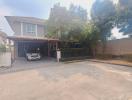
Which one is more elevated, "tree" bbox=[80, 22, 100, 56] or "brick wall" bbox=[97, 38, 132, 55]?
"tree" bbox=[80, 22, 100, 56]

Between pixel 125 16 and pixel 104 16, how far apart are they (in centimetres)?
214

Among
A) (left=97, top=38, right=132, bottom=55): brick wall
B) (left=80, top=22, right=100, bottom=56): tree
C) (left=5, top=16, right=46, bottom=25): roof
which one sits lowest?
(left=97, top=38, right=132, bottom=55): brick wall

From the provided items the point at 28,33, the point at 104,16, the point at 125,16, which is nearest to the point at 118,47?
the point at 125,16

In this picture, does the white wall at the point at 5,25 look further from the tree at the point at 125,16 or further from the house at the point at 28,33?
the tree at the point at 125,16

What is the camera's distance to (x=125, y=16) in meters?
Answer: 12.6

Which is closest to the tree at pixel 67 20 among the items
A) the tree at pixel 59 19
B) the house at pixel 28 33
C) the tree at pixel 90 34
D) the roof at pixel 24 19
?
the tree at pixel 59 19

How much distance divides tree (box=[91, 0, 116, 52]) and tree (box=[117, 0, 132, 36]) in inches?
28.2

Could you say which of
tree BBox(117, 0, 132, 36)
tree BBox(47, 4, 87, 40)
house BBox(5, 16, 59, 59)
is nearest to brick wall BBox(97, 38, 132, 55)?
tree BBox(117, 0, 132, 36)

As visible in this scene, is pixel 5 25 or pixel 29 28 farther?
pixel 5 25

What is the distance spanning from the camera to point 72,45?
15781 millimetres

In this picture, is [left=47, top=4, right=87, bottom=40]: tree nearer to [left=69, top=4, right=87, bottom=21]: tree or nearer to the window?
[left=69, top=4, right=87, bottom=21]: tree

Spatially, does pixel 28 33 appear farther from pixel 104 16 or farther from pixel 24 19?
pixel 104 16

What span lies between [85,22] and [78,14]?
1.22 metres

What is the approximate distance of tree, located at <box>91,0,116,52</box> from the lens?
13.6m
